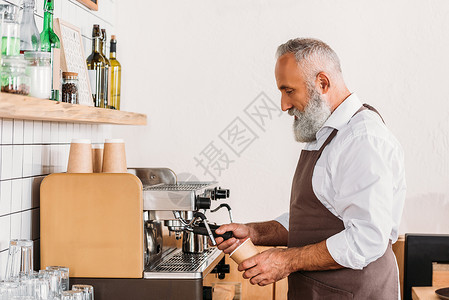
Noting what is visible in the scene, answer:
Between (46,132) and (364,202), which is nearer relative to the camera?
(364,202)

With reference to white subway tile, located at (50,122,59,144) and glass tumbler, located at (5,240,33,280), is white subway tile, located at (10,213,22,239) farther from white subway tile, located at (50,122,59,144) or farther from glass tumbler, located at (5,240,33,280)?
white subway tile, located at (50,122,59,144)

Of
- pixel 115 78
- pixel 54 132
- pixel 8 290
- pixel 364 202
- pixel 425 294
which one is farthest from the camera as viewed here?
pixel 115 78

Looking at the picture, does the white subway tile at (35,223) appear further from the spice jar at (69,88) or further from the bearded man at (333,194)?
the bearded man at (333,194)

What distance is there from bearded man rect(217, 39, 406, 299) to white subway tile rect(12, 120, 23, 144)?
738mm

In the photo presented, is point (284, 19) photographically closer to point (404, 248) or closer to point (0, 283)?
point (404, 248)

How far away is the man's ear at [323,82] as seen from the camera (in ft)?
6.28

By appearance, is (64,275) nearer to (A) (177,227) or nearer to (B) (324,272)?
(A) (177,227)

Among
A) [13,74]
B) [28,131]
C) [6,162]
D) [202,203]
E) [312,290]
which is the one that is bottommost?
[312,290]

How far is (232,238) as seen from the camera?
6.40 feet

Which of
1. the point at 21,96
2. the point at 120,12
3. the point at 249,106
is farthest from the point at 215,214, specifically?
the point at 21,96

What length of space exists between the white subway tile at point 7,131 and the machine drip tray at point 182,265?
620 millimetres

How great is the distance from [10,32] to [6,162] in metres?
0.55

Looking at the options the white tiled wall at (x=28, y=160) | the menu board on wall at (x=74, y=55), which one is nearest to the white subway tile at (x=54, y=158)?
the white tiled wall at (x=28, y=160)

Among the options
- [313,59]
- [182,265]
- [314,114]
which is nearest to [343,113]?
[314,114]
